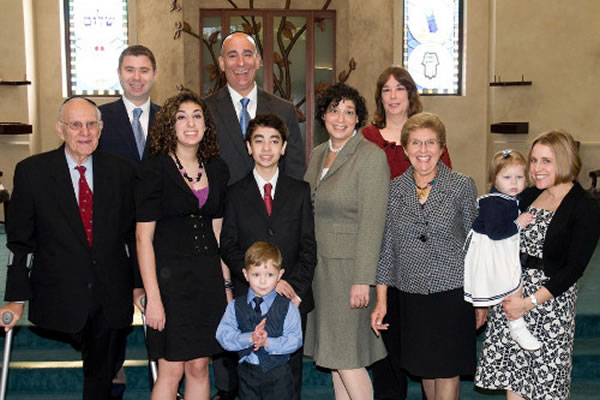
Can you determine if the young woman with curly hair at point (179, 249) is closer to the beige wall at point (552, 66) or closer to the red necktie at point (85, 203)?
the red necktie at point (85, 203)

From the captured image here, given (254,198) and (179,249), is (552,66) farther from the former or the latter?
(179,249)

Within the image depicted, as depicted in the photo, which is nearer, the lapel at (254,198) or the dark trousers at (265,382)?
the dark trousers at (265,382)

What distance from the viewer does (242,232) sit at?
312 cm

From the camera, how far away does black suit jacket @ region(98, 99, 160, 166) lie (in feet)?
12.2

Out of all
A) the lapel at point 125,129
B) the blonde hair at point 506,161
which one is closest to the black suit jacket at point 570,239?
the blonde hair at point 506,161

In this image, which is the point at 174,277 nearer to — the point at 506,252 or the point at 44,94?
the point at 506,252

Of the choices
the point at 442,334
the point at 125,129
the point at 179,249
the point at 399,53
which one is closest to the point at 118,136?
the point at 125,129

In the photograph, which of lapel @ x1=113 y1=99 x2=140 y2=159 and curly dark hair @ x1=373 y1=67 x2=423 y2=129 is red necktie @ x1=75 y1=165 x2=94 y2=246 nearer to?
lapel @ x1=113 y1=99 x2=140 y2=159

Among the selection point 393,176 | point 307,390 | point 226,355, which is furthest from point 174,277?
point 307,390

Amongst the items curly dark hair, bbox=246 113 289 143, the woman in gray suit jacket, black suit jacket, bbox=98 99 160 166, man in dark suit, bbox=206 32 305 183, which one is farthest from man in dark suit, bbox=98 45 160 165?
the woman in gray suit jacket

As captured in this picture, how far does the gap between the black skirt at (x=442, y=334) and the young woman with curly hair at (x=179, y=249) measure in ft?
2.83

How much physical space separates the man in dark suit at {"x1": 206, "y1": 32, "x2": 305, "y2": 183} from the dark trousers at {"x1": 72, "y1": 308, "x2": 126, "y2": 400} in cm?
108

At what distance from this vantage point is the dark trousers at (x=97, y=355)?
3133mm

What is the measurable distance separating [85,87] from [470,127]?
17.0 feet
